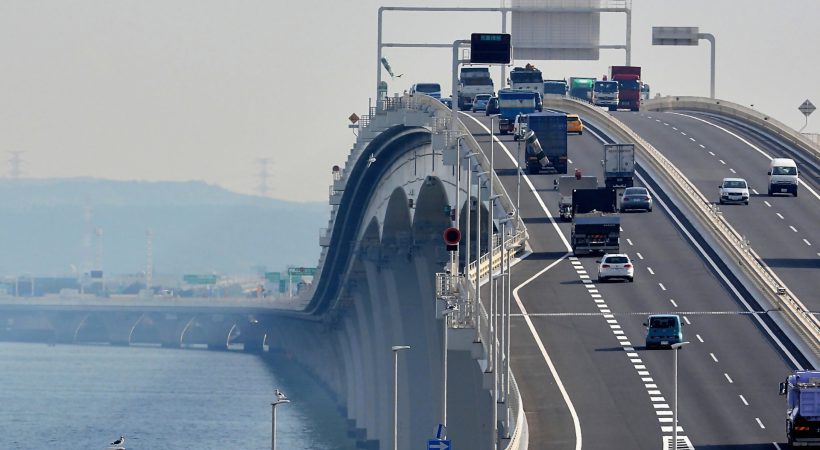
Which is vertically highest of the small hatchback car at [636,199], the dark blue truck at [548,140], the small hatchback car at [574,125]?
the small hatchback car at [574,125]

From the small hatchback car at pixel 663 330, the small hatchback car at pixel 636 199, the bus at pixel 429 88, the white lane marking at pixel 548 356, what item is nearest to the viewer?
the white lane marking at pixel 548 356

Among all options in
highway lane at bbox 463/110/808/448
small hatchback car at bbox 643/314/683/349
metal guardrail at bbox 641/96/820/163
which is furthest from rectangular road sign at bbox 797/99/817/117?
small hatchback car at bbox 643/314/683/349

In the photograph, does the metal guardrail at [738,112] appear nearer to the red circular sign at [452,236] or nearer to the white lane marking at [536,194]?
the white lane marking at [536,194]

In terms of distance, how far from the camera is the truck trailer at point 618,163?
122750 millimetres

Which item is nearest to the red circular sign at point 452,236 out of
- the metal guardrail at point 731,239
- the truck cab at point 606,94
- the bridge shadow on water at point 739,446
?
the bridge shadow on water at point 739,446

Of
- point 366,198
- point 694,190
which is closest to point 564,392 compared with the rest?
point 694,190

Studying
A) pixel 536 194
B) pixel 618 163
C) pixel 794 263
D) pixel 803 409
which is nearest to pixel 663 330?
pixel 803 409

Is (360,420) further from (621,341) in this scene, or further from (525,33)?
(621,341)

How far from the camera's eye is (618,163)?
12338cm

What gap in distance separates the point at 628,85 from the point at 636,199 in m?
65.7

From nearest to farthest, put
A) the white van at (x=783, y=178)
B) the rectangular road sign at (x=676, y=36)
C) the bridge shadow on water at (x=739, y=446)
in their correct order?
the bridge shadow on water at (x=739, y=446) < the white van at (x=783, y=178) < the rectangular road sign at (x=676, y=36)

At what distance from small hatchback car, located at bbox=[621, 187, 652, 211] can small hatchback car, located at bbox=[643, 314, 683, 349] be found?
121 feet

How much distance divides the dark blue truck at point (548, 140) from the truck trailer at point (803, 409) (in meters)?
66.1

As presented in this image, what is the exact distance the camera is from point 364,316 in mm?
173875
